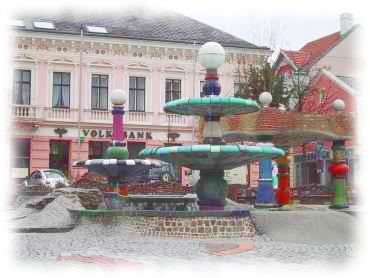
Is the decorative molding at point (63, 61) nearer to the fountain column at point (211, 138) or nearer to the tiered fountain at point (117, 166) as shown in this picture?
the tiered fountain at point (117, 166)

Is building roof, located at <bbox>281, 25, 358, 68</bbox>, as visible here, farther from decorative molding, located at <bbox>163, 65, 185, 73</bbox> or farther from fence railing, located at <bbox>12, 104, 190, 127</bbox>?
fence railing, located at <bbox>12, 104, 190, 127</bbox>

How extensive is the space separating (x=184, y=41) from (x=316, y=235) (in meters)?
25.6

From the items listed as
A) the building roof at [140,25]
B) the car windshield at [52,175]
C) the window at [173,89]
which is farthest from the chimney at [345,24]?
the car windshield at [52,175]

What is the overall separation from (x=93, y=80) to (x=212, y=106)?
23687mm

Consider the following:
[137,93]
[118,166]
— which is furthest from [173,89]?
[118,166]

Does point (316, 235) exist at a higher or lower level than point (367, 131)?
lower

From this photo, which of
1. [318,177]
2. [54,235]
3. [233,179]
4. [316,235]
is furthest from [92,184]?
[318,177]

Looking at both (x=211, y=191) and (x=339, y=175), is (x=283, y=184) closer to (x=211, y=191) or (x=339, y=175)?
(x=339, y=175)

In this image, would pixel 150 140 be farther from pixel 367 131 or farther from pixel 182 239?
pixel 182 239

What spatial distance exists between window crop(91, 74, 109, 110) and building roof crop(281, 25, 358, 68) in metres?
12.6

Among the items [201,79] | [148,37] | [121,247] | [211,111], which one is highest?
[148,37]

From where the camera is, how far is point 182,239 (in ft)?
40.0

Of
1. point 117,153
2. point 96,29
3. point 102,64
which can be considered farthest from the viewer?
point 96,29

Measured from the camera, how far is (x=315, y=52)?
43188 mm
